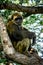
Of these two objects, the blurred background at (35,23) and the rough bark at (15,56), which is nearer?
the rough bark at (15,56)

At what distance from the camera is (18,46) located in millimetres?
4270

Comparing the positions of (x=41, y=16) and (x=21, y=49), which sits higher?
(x=41, y=16)

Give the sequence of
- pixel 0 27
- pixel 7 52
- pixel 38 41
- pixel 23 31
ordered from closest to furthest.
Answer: pixel 7 52 < pixel 0 27 < pixel 23 31 < pixel 38 41

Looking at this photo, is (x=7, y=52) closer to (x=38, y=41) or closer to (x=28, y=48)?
(x=28, y=48)

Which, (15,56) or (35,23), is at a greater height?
(15,56)

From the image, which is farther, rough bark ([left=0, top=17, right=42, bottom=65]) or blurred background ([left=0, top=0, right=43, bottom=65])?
blurred background ([left=0, top=0, right=43, bottom=65])

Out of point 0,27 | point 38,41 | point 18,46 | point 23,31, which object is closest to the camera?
point 0,27

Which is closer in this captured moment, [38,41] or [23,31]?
[23,31]

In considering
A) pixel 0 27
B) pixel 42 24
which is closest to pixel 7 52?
pixel 0 27

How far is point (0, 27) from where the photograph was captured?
10.2ft

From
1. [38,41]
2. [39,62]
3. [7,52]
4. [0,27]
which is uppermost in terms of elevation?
[0,27]

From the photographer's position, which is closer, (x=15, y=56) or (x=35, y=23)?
(x=15, y=56)

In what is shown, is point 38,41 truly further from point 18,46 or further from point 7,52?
point 7,52

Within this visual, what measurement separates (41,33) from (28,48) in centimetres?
62
